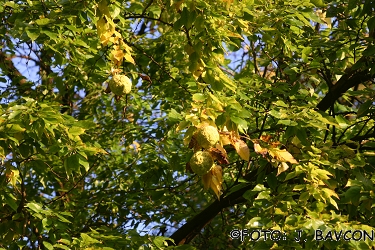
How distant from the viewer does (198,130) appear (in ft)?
8.80

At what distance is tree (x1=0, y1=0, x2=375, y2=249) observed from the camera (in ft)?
10.3

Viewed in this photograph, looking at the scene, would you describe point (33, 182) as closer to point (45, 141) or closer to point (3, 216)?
point (3, 216)

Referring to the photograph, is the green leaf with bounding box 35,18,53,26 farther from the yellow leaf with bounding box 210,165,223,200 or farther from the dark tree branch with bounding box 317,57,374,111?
the dark tree branch with bounding box 317,57,374,111

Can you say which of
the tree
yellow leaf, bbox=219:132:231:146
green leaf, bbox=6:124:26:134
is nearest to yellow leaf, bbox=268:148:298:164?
the tree

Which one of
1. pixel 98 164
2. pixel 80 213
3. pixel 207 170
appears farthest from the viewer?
pixel 98 164

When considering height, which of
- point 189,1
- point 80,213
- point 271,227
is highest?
point 189,1

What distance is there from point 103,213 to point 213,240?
0.99m

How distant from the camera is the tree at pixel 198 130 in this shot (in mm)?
3141

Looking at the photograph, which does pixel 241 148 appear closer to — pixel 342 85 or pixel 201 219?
pixel 201 219

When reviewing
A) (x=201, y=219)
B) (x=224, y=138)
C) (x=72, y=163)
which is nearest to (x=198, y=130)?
(x=224, y=138)

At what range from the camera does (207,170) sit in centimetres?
268

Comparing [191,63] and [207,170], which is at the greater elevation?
[191,63]

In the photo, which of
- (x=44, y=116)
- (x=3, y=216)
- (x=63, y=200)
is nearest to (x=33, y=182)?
(x=63, y=200)

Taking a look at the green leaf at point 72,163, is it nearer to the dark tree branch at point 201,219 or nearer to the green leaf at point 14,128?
the green leaf at point 14,128
